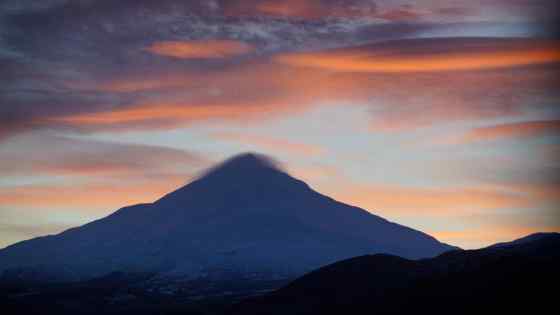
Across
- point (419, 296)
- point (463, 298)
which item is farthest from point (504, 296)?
point (419, 296)

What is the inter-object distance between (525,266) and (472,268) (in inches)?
563

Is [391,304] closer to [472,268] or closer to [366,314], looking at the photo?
[366,314]

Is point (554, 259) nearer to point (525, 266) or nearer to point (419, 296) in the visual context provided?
point (525, 266)

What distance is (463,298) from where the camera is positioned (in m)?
184

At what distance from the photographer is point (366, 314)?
7790 inches

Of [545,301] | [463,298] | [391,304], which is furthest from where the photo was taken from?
[391,304]

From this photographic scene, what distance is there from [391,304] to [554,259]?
36.2 m

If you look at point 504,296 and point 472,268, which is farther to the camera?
point 472,268

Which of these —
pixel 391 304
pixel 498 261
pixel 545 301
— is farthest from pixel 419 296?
pixel 545 301

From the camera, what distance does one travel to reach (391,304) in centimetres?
19638

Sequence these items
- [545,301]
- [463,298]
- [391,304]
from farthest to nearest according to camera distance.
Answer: [391,304] < [463,298] < [545,301]

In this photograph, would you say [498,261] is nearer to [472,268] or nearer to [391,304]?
[472,268]

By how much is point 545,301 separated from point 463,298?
2084 cm

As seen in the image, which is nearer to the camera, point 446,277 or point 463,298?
point 463,298
